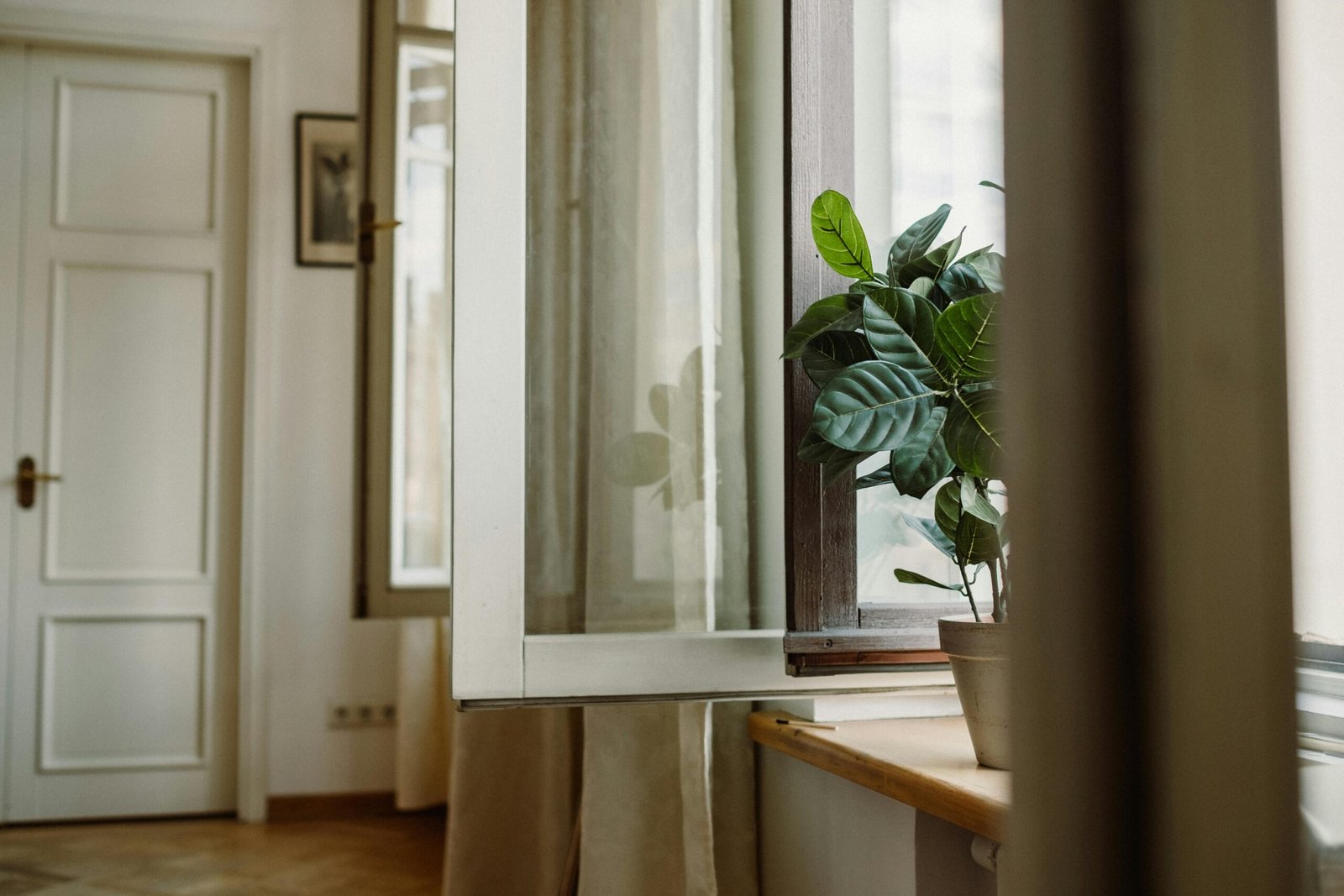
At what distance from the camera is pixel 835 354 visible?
3.18ft

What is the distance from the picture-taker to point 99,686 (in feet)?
10.4

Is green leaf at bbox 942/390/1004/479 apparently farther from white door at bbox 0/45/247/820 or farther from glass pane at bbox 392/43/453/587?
white door at bbox 0/45/247/820

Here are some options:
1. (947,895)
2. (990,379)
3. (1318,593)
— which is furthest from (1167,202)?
(947,895)

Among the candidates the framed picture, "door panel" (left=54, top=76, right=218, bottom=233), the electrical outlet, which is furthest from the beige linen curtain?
"door panel" (left=54, top=76, right=218, bottom=233)

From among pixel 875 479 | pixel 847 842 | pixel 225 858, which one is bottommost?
pixel 225 858

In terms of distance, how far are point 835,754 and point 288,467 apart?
264 cm

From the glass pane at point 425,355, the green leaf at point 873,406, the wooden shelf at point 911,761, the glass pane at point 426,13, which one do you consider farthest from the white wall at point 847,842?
the glass pane at point 426,13

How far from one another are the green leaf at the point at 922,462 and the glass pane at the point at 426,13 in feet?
6.16

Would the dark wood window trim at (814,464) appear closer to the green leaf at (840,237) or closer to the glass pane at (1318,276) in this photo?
the green leaf at (840,237)

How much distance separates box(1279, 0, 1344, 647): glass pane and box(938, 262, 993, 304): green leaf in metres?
0.55

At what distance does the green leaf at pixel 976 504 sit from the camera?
0.89 meters

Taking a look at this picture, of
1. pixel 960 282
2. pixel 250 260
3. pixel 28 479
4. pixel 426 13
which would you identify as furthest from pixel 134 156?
pixel 960 282

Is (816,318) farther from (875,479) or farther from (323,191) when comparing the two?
(323,191)

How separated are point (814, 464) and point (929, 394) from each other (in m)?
0.20
